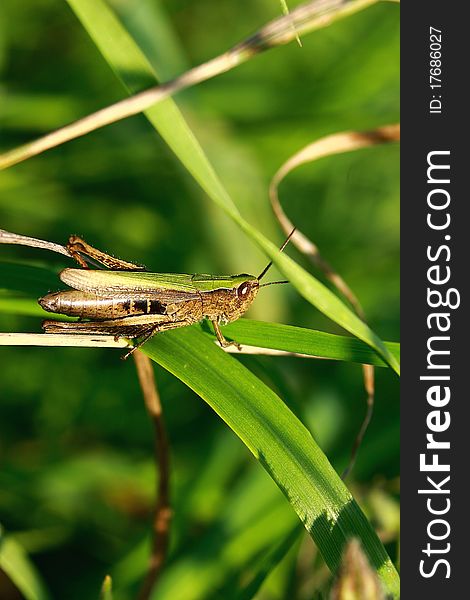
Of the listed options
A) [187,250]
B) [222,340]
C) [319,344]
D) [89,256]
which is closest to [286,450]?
[319,344]

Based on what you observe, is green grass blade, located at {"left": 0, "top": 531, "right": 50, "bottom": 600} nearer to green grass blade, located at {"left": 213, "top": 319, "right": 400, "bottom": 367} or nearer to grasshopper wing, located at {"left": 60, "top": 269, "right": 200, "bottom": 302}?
grasshopper wing, located at {"left": 60, "top": 269, "right": 200, "bottom": 302}

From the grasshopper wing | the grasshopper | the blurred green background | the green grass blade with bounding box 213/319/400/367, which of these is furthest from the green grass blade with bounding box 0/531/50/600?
the green grass blade with bounding box 213/319/400/367

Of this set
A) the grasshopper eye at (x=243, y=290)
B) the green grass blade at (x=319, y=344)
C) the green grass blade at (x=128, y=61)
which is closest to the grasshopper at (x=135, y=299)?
the grasshopper eye at (x=243, y=290)

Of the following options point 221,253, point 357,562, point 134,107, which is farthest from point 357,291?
point 357,562

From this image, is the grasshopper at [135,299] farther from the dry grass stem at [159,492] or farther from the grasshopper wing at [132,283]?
the dry grass stem at [159,492]

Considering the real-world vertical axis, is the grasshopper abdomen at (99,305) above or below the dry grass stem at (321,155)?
below

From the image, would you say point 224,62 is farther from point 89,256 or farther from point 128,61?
point 89,256

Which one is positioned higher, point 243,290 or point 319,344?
point 243,290

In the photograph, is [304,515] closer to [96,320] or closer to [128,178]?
[96,320]
